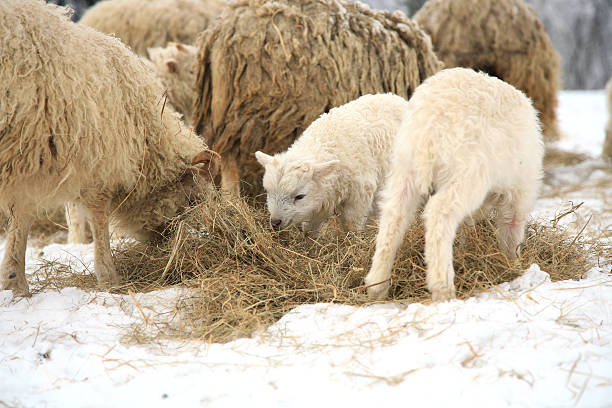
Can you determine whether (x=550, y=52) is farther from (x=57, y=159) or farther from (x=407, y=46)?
(x=57, y=159)

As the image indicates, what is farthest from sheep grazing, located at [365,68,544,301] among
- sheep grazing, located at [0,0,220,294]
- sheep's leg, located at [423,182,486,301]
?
sheep grazing, located at [0,0,220,294]

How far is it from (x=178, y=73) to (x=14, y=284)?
3.74 m

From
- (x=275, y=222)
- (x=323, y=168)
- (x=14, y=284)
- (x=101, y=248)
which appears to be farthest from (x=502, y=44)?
(x=14, y=284)

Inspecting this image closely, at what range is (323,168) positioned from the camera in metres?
4.04

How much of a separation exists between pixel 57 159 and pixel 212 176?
132 cm

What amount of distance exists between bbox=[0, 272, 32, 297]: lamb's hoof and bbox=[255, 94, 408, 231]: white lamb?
1687mm

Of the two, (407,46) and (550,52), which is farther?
Result: (550,52)

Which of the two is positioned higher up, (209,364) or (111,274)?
(209,364)

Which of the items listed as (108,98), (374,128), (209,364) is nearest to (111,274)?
(108,98)

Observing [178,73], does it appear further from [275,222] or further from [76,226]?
[275,222]

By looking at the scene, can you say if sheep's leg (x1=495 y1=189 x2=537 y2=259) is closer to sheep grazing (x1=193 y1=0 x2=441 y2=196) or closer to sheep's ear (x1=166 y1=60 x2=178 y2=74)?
sheep grazing (x1=193 y1=0 x2=441 y2=196)

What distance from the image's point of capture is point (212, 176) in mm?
4543

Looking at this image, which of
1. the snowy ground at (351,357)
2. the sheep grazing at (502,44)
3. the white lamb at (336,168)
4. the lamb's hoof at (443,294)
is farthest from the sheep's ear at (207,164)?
the sheep grazing at (502,44)

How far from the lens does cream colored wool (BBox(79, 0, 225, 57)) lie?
26.6 ft
